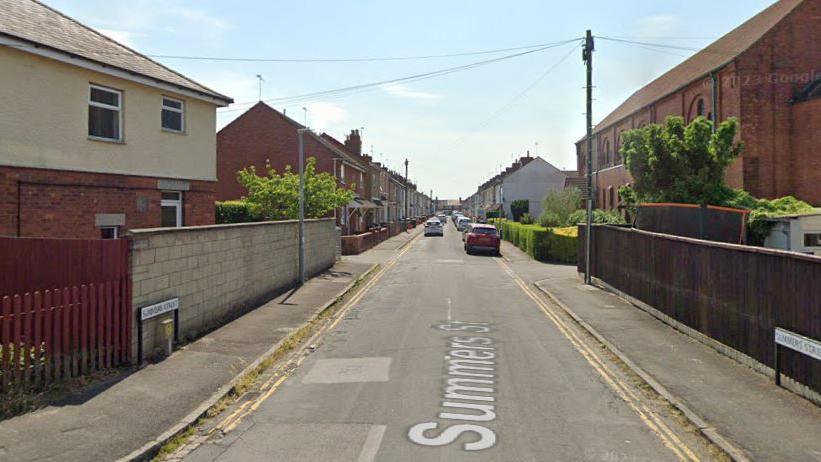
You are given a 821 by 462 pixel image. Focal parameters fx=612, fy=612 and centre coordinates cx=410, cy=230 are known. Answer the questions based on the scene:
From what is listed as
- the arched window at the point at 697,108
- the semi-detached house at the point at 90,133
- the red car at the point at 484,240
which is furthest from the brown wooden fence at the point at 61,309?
the arched window at the point at 697,108

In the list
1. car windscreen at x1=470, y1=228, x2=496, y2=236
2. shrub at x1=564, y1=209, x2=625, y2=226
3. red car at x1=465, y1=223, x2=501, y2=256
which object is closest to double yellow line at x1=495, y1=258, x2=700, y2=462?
shrub at x1=564, y1=209, x2=625, y2=226

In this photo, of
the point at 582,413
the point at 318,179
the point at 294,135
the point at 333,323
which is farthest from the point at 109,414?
the point at 294,135

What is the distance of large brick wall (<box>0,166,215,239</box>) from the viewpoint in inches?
536

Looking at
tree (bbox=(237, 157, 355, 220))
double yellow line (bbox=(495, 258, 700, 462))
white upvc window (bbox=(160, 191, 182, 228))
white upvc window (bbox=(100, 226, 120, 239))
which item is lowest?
double yellow line (bbox=(495, 258, 700, 462))

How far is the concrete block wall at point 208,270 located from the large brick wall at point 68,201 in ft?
12.2

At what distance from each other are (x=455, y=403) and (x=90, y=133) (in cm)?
1260

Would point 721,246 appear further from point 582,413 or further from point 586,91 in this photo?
point 586,91

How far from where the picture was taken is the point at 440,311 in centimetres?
1551

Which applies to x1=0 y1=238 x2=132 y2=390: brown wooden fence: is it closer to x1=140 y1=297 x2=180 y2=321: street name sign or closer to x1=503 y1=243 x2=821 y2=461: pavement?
x1=140 y1=297 x2=180 y2=321: street name sign

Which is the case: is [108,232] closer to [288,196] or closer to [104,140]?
[104,140]

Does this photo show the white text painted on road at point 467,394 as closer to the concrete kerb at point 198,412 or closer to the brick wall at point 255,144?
the concrete kerb at point 198,412

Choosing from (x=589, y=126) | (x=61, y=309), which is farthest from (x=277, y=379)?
(x=589, y=126)

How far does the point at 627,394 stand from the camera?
27.9 feet

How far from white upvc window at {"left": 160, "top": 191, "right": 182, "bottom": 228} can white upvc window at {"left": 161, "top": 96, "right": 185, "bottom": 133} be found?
198 centimetres
